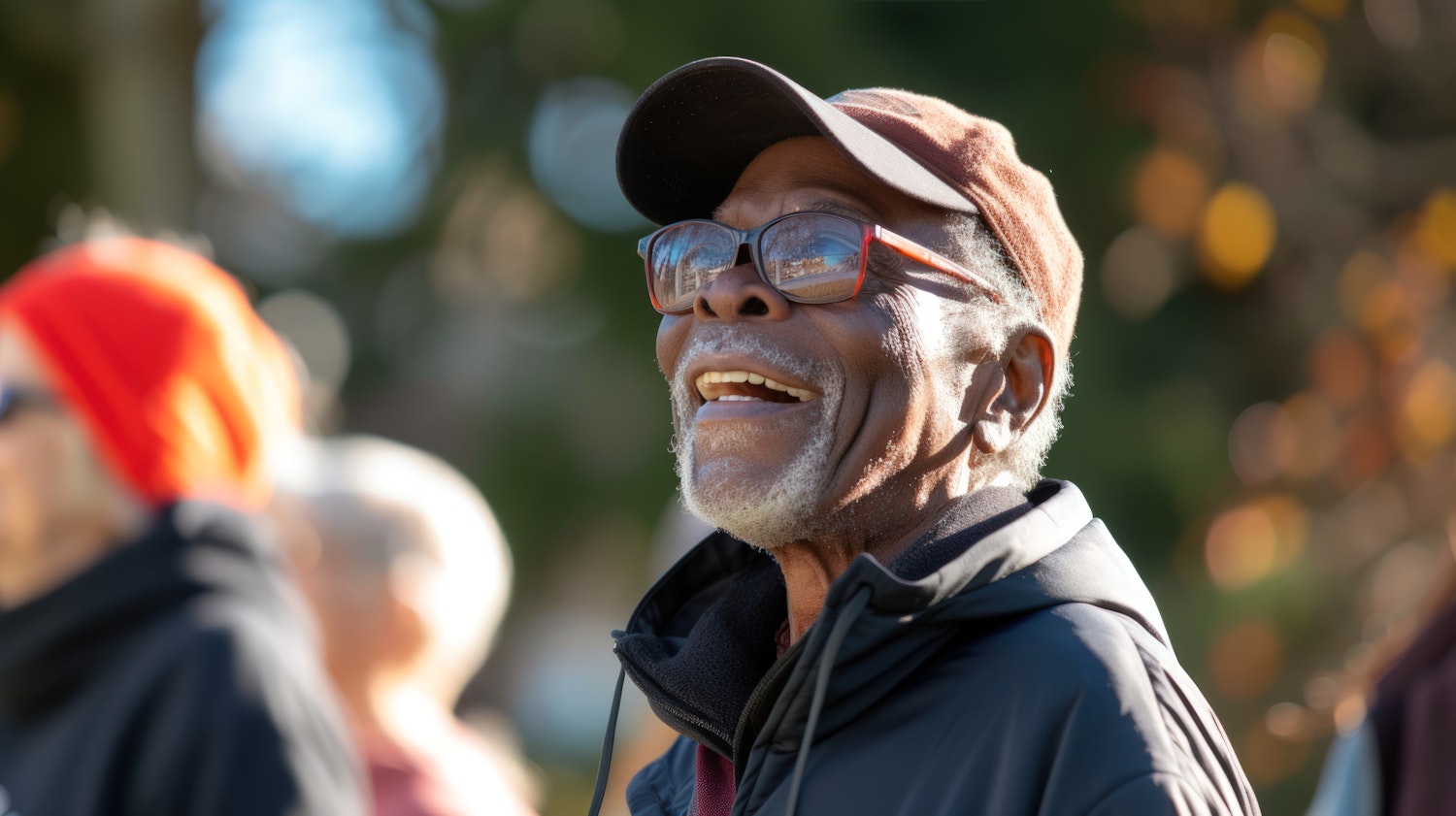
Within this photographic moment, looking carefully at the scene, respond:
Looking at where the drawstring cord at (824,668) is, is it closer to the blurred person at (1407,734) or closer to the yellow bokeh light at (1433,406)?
the blurred person at (1407,734)

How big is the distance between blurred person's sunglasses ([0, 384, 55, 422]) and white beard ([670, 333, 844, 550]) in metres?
1.88

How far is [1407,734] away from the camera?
9.48 ft

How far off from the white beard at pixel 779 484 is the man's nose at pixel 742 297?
0.04 metres

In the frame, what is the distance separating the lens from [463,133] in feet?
29.4

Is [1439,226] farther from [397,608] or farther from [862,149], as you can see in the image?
[862,149]

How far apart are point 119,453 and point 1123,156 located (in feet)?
19.2

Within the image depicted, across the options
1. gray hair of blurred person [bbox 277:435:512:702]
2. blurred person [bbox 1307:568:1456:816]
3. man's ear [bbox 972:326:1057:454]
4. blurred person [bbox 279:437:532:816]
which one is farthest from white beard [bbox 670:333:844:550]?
gray hair of blurred person [bbox 277:435:512:702]

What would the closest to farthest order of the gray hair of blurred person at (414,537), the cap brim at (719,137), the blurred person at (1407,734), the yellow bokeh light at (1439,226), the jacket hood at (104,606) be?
the cap brim at (719,137) → the blurred person at (1407,734) → the jacket hood at (104,606) → the gray hair of blurred person at (414,537) → the yellow bokeh light at (1439,226)

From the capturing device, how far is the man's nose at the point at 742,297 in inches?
86.5

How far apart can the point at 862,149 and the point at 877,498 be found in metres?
0.52

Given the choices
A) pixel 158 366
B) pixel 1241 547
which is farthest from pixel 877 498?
pixel 1241 547

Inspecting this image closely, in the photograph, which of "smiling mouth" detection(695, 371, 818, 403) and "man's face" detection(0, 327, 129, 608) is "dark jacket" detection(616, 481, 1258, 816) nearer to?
"smiling mouth" detection(695, 371, 818, 403)

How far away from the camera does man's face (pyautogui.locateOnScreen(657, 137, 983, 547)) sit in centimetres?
218

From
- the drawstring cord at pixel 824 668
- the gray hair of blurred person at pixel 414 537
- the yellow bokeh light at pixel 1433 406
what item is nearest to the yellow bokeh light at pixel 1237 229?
the yellow bokeh light at pixel 1433 406
